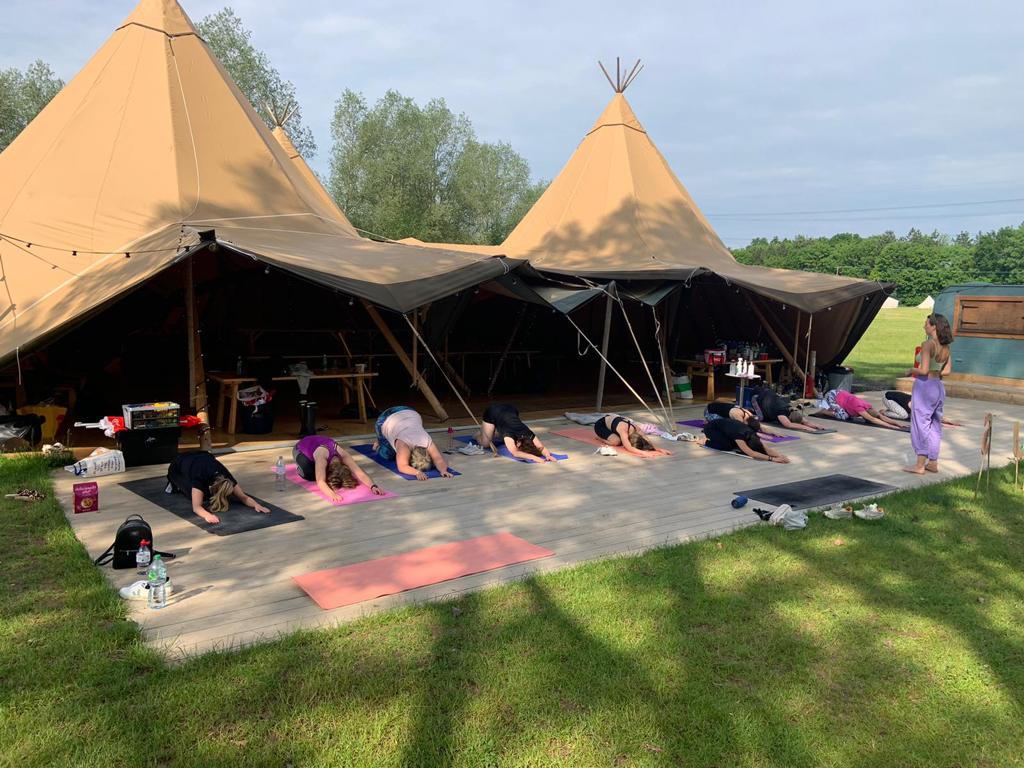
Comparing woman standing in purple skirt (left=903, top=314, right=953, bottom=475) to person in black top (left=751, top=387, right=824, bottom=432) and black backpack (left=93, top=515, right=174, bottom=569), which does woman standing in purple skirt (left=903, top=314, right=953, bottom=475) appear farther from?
black backpack (left=93, top=515, right=174, bottom=569)

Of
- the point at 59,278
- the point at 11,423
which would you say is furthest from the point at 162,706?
the point at 59,278

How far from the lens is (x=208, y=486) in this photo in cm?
483

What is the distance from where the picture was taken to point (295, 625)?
323 centimetres

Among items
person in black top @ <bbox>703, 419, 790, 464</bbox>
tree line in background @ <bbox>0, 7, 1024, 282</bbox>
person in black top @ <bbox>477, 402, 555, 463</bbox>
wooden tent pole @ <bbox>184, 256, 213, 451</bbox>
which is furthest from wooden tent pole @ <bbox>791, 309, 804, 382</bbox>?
tree line in background @ <bbox>0, 7, 1024, 282</bbox>

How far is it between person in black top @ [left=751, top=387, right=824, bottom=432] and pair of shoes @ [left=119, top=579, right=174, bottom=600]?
711 centimetres

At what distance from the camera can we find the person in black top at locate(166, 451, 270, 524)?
4768 mm

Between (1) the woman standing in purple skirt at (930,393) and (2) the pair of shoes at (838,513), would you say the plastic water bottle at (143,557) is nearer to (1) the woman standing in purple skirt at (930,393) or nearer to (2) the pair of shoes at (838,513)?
(2) the pair of shoes at (838,513)

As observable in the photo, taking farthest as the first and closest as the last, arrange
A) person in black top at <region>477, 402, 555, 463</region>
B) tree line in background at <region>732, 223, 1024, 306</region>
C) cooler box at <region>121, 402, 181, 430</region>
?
tree line in background at <region>732, 223, 1024, 306</region> → person in black top at <region>477, 402, 555, 463</region> → cooler box at <region>121, 402, 181, 430</region>

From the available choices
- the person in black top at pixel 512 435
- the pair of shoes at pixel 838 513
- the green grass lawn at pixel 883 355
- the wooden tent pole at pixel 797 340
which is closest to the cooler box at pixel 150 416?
the person in black top at pixel 512 435

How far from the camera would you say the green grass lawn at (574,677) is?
2381 mm

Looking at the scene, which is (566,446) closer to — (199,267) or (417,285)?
(417,285)

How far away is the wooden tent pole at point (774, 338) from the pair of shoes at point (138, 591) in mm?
9805

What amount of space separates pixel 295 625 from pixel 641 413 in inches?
283

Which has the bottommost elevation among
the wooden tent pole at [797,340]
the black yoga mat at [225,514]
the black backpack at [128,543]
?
the black yoga mat at [225,514]
